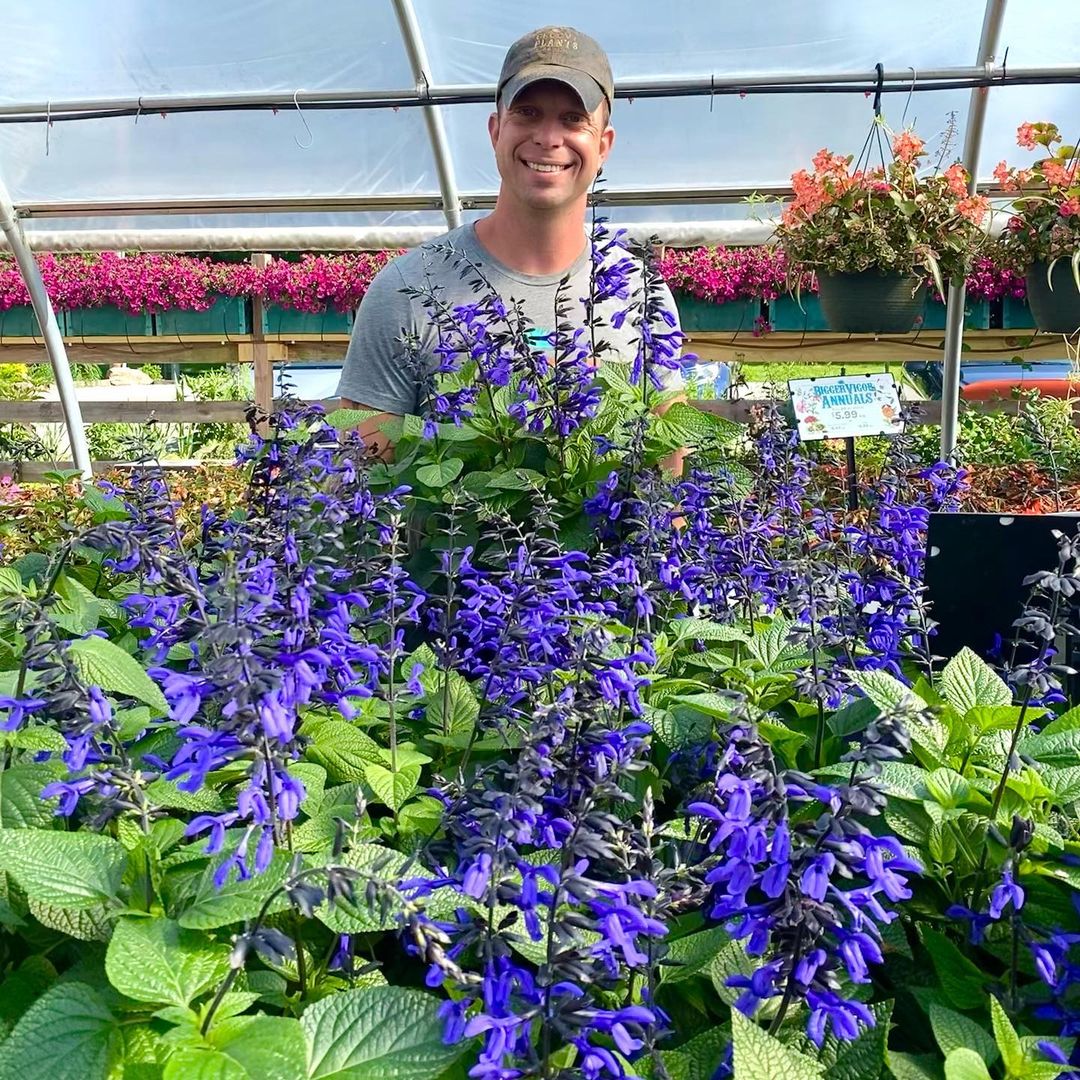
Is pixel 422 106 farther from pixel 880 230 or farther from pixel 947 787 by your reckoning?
pixel 947 787

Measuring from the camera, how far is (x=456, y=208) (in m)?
7.14

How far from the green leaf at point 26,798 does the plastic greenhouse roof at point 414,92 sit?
5.59 m

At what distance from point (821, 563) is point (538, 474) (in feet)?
1.97

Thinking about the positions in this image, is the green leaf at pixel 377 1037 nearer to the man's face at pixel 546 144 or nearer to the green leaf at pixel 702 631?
the green leaf at pixel 702 631

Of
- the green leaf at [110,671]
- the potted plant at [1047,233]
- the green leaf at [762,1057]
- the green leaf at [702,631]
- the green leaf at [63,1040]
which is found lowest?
the green leaf at [762,1057]

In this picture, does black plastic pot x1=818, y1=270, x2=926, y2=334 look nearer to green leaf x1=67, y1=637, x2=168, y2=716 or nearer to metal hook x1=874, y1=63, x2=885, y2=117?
metal hook x1=874, y1=63, x2=885, y2=117

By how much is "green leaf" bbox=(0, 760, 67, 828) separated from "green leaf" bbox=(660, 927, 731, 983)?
722 mm

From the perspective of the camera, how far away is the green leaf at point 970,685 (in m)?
1.65

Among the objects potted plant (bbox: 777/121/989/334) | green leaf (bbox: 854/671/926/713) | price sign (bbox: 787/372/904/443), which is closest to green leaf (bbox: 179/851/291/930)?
green leaf (bbox: 854/671/926/713)

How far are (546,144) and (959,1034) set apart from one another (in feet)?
7.72

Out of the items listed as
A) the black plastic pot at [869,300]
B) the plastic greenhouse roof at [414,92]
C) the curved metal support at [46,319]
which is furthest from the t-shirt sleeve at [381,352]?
the curved metal support at [46,319]

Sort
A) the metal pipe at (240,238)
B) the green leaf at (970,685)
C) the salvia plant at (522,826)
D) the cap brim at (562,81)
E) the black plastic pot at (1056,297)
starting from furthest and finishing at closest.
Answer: the metal pipe at (240,238) < the black plastic pot at (1056,297) < the cap brim at (562,81) < the green leaf at (970,685) < the salvia plant at (522,826)

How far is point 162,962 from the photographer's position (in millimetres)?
1014

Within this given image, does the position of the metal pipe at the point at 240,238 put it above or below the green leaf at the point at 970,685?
above
